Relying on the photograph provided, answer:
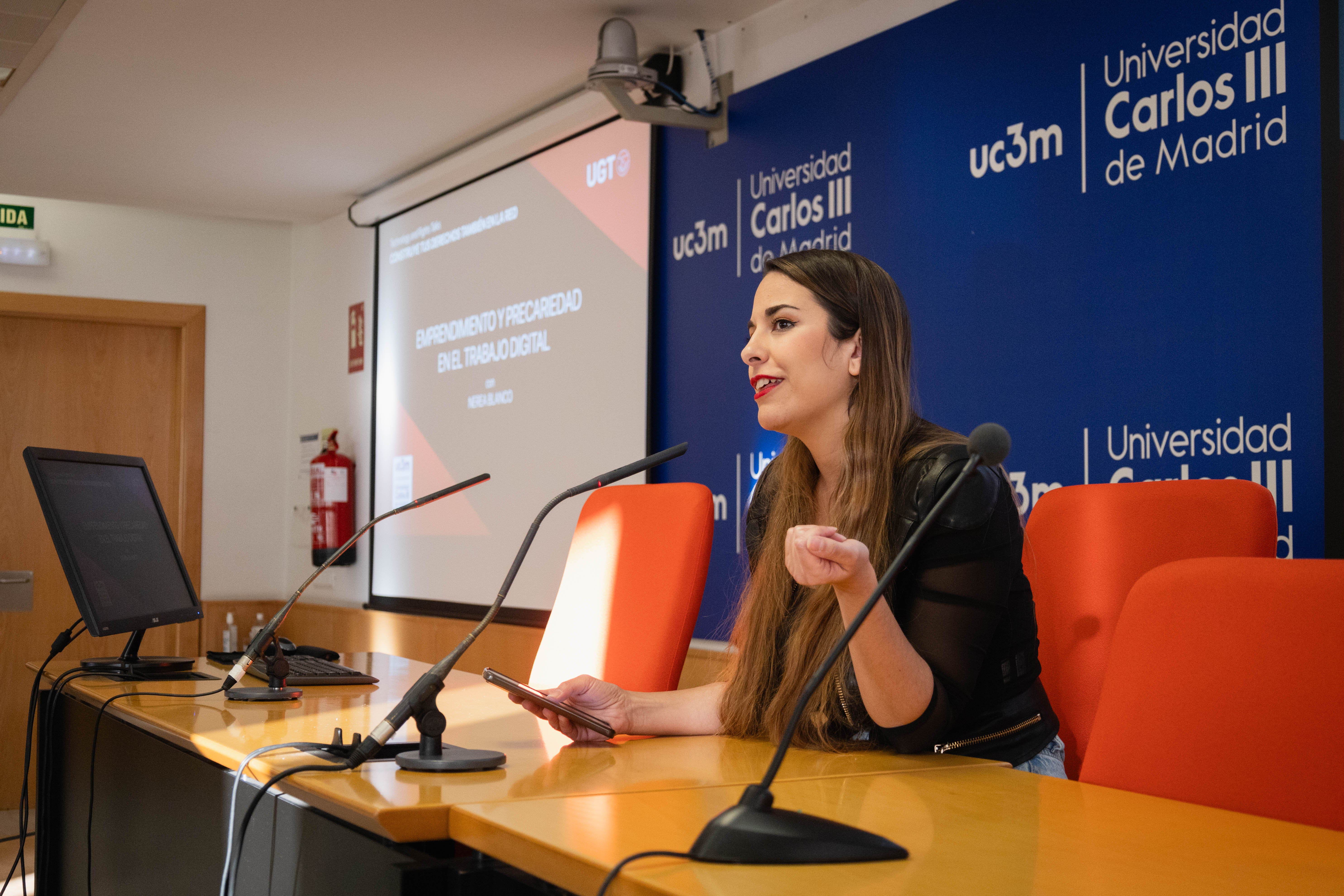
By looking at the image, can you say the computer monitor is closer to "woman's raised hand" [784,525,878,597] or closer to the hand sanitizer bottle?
"woman's raised hand" [784,525,878,597]

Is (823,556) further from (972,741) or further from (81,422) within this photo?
(81,422)

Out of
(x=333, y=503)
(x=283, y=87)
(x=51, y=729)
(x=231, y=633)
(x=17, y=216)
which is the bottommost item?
(x=231, y=633)

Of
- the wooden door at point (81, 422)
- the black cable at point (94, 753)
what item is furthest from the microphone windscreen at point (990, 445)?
the wooden door at point (81, 422)

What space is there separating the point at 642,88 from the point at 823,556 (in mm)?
2340

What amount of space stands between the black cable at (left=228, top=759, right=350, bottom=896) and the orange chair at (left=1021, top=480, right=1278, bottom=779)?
984 mm

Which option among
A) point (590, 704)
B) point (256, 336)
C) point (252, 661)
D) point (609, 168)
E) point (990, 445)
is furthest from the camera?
point (256, 336)

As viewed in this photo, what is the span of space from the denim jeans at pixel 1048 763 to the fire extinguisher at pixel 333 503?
415 centimetres

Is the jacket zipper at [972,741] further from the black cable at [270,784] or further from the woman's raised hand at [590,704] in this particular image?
the black cable at [270,784]

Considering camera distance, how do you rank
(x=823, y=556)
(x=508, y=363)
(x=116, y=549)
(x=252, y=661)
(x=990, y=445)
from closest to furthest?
(x=990, y=445) < (x=823, y=556) < (x=252, y=661) < (x=116, y=549) < (x=508, y=363)

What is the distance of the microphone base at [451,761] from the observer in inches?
46.3

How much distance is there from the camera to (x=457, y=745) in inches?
53.1

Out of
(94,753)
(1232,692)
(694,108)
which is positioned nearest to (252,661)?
(94,753)

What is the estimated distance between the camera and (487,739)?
4.64ft

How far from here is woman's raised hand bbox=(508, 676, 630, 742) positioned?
4.65 feet
